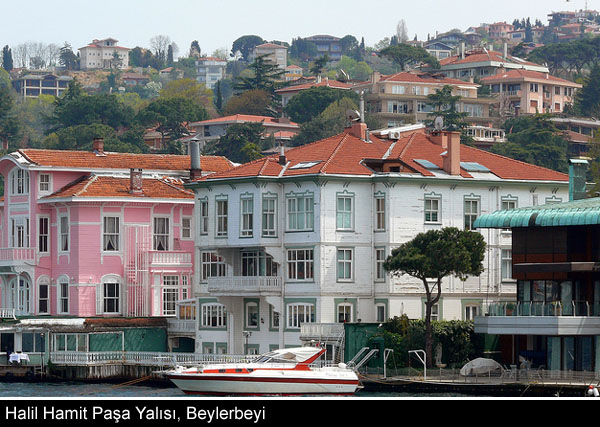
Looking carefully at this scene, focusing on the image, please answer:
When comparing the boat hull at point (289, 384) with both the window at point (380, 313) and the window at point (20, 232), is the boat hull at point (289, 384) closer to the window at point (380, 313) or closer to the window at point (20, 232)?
the window at point (380, 313)

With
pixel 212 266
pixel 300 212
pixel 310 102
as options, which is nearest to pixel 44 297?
pixel 212 266

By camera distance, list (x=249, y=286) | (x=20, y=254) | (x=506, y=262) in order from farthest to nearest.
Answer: (x=20, y=254) < (x=506, y=262) < (x=249, y=286)

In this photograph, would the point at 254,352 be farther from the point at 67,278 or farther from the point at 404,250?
the point at 67,278

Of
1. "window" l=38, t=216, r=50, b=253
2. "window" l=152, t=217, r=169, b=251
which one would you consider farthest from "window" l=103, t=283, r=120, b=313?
"window" l=38, t=216, r=50, b=253

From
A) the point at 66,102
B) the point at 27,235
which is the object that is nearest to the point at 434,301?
the point at 27,235

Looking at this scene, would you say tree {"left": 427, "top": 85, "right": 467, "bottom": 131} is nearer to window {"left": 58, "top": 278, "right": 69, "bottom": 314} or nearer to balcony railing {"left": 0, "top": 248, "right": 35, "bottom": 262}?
balcony railing {"left": 0, "top": 248, "right": 35, "bottom": 262}

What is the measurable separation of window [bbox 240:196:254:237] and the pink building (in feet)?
35.0

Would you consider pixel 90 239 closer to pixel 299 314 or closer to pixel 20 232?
pixel 20 232

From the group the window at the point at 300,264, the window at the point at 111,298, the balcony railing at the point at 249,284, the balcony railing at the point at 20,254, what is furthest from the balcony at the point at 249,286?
the balcony railing at the point at 20,254

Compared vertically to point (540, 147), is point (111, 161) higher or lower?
lower

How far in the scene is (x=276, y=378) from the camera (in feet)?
145

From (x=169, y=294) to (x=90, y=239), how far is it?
500 centimetres

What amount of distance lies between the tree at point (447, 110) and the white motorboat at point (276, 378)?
302 feet

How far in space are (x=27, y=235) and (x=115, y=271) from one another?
5.54m
